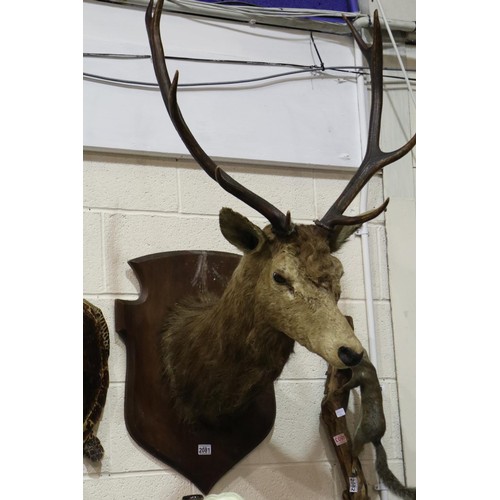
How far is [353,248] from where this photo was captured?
2.13 meters

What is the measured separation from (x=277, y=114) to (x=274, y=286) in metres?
0.70

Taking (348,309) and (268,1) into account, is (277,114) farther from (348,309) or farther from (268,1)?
(348,309)

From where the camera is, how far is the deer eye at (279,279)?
1557mm

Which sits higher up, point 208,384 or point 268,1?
point 268,1

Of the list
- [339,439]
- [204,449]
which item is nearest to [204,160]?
[204,449]

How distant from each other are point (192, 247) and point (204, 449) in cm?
49

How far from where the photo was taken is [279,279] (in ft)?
5.13

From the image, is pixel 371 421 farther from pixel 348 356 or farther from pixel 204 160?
pixel 204 160

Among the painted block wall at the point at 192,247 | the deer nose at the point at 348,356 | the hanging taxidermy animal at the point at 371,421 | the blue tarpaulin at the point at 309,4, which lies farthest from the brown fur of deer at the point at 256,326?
the blue tarpaulin at the point at 309,4

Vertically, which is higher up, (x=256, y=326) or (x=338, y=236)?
(x=338, y=236)

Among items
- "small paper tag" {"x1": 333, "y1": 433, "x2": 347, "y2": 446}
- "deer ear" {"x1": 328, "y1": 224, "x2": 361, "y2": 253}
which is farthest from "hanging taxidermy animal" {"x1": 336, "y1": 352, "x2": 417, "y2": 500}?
"deer ear" {"x1": 328, "y1": 224, "x2": 361, "y2": 253}

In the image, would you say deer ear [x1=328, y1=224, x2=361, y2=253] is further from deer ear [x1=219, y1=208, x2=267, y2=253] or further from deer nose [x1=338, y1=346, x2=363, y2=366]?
deer nose [x1=338, y1=346, x2=363, y2=366]

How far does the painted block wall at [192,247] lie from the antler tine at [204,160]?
0.32 m

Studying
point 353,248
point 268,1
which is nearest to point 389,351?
point 353,248
